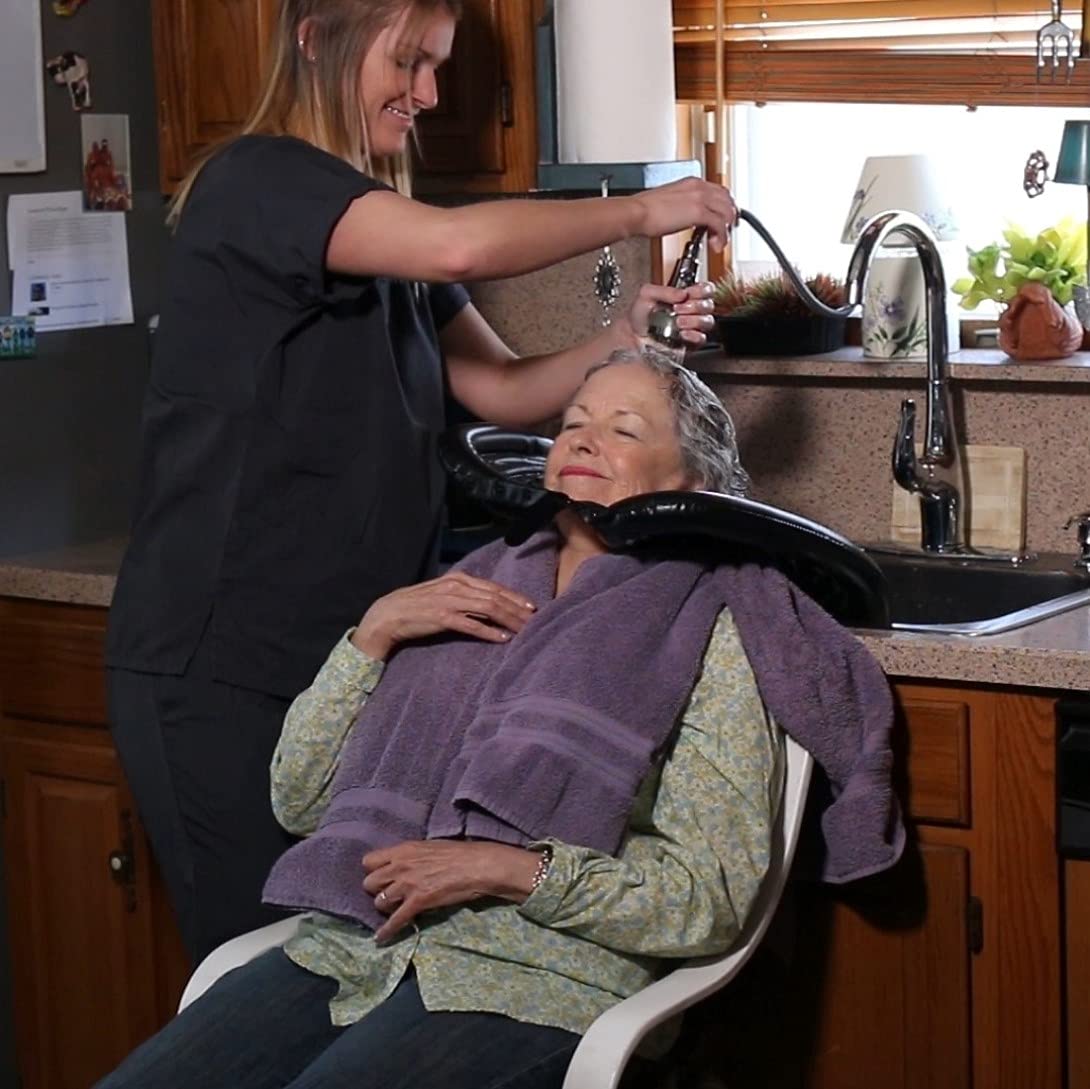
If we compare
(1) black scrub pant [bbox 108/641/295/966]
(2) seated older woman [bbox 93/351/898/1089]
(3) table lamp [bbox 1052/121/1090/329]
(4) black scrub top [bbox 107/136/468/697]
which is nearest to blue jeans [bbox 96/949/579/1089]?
(2) seated older woman [bbox 93/351/898/1089]

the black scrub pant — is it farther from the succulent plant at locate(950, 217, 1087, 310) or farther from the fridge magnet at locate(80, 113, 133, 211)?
the succulent plant at locate(950, 217, 1087, 310)

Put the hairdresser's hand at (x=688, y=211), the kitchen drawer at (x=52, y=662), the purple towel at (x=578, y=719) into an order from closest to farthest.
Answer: the purple towel at (x=578, y=719)
the hairdresser's hand at (x=688, y=211)
the kitchen drawer at (x=52, y=662)

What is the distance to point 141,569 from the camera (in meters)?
2.18

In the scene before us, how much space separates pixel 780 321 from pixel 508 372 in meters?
0.42

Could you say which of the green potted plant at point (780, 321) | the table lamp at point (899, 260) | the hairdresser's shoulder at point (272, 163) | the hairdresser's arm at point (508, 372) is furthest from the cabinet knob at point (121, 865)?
the table lamp at point (899, 260)

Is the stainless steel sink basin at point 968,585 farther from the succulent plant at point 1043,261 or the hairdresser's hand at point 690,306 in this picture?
the hairdresser's hand at point 690,306

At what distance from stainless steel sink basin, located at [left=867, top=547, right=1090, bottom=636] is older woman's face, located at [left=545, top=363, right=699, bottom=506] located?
0.52 m

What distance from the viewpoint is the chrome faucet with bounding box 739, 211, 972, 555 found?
7.91 feet

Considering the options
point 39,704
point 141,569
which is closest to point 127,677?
point 141,569

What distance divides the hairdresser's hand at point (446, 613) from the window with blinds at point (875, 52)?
3.53 feet

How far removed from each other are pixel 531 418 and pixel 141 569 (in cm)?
52

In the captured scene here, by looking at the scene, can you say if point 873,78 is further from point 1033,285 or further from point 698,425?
point 698,425

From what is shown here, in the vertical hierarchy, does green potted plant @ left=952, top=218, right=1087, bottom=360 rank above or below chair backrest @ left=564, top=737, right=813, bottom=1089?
above

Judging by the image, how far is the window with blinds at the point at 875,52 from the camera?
255cm
